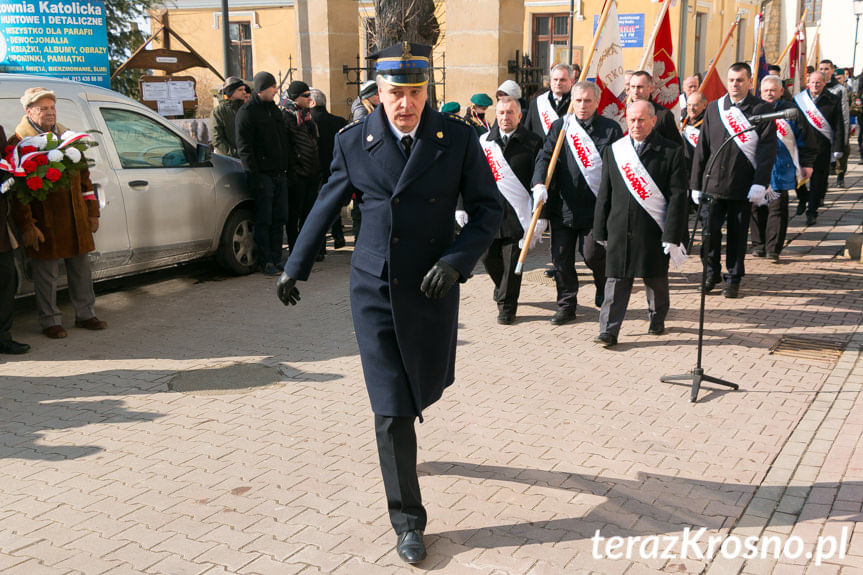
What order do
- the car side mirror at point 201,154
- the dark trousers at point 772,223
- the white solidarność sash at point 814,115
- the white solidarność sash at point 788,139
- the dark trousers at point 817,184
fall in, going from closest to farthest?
the car side mirror at point 201,154 < the dark trousers at point 772,223 < the white solidarność sash at point 788,139 < the dark trousers at point 817,184 < the white solidarność sash at point 814,115

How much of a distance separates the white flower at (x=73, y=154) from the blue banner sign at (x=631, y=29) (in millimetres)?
22624

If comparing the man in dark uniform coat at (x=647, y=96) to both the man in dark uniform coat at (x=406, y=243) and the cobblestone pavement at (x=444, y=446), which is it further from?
the man in dark uniform coat at (x=406, y=243)

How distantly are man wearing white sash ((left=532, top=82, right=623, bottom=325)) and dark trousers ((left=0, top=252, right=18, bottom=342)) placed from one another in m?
4.46

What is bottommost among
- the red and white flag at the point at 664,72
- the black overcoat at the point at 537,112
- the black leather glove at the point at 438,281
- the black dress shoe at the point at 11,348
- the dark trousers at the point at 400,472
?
the black dress shoe at the point at 11,348

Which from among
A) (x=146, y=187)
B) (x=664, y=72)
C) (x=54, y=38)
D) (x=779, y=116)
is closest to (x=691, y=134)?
(x=664, y=72)

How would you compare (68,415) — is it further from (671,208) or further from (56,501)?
(671,208)

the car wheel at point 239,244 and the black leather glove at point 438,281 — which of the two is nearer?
the black leather glove at point 438,281

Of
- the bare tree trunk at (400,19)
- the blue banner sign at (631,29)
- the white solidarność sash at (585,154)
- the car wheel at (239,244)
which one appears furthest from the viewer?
the blue banner sign at (631,29)

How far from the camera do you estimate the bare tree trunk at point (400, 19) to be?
Result: 1132 centimetres

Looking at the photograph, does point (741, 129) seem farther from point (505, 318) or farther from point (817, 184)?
point (817, 184)

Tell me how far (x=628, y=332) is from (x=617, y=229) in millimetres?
1031

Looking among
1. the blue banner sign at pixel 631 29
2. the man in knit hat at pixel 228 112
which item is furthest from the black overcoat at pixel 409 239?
the blue banner sign at pixel 631 29

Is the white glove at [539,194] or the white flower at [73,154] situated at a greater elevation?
the white flower at [73,154]

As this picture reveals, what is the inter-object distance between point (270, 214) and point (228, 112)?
1.75 metres
